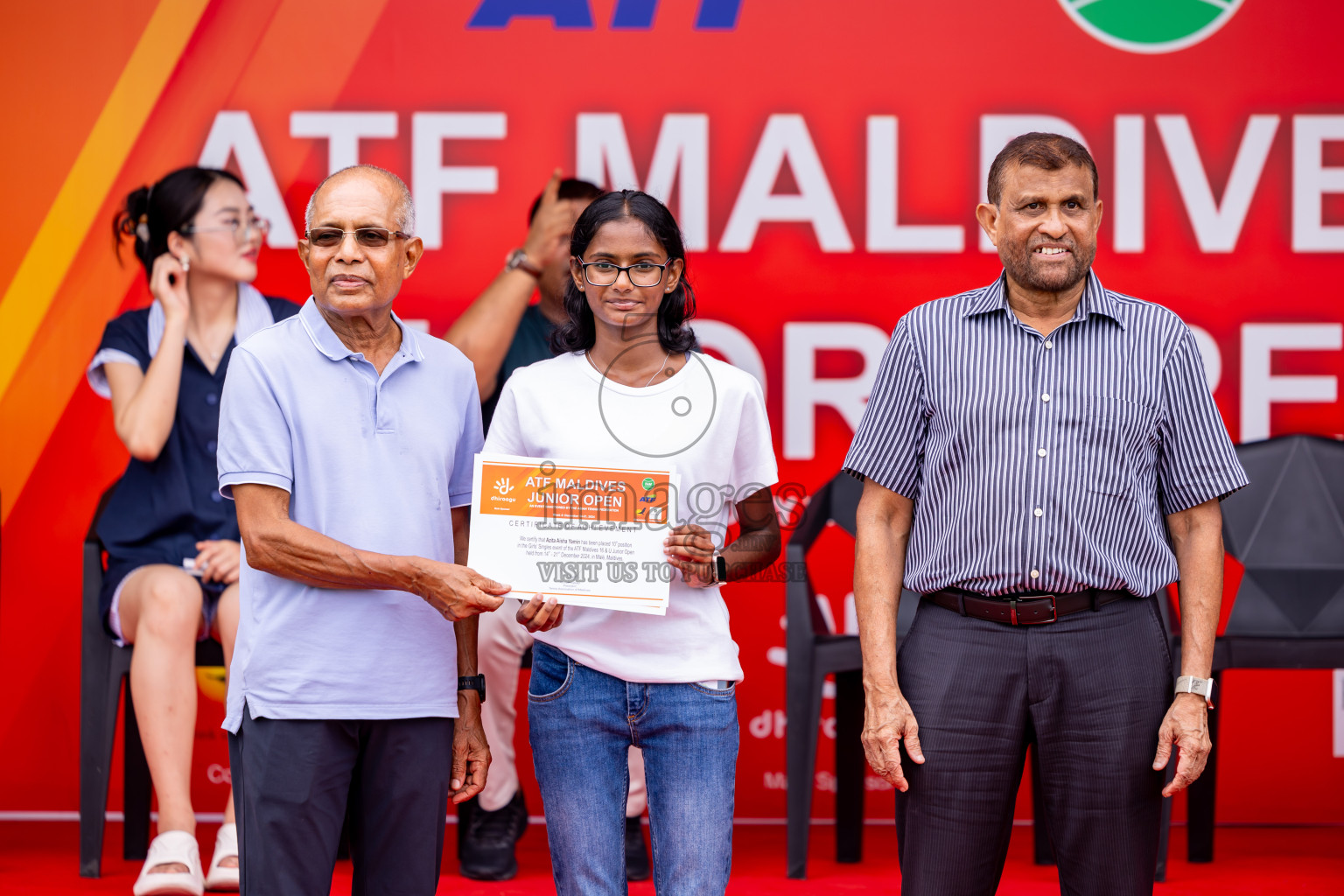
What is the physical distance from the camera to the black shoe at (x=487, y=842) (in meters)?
3.93

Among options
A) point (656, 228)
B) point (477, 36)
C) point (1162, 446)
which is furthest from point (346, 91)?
point (1162, 446)

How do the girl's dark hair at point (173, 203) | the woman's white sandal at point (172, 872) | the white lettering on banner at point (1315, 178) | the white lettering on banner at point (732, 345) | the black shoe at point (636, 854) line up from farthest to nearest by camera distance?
the white lettering on banner at point (732, 345), the white lettering on banner at point (1315, 178), the girl's dark hair at point (173, 203), the black shoe at point (636, 854), the woman's white sandal at point (172, 872)

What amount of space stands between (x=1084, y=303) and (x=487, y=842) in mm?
2483

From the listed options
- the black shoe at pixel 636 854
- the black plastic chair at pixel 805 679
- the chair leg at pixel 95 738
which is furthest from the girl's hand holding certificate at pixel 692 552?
the chair leg at pixel 95 738

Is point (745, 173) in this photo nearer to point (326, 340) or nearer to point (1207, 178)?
point (1207, 178)

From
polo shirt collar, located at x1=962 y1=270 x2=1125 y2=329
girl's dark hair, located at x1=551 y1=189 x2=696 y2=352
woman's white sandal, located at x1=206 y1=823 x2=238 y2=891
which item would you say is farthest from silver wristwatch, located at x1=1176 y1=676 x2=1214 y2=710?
woman's white sandal, located at x1=206 y1=823 x2=238 y2=891

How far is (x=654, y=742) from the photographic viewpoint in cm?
242

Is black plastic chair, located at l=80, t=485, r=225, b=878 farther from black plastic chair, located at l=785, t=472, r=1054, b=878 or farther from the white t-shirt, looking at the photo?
the white t-shirt

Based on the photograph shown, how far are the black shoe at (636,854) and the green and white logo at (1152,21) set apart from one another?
3148mm

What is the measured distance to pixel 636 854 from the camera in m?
3.91

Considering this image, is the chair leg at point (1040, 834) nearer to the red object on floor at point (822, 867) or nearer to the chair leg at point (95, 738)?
the red object on floor at point (822, 867)

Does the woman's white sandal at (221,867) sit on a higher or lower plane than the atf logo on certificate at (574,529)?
lower

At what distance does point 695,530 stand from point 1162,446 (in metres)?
0.94

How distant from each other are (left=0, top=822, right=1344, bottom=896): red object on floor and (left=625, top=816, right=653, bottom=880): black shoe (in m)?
0.04
